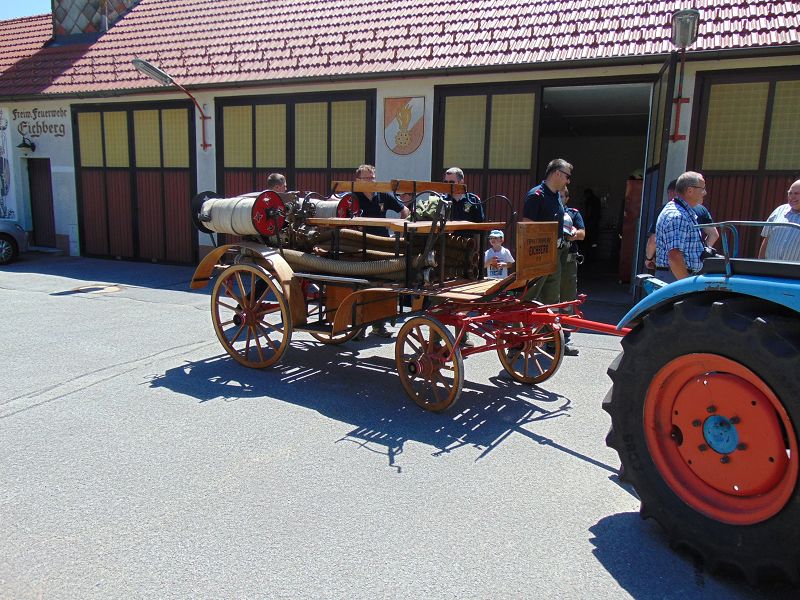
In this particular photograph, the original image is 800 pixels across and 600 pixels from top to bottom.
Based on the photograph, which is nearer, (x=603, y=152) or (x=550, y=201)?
(x=550, y=201)

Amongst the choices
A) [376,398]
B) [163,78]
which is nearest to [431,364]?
[376,398]

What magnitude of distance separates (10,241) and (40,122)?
284 centimetres

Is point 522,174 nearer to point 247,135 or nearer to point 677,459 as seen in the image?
point 247,135

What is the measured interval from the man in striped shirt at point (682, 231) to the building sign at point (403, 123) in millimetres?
5729

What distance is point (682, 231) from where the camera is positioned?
4250 millimetres

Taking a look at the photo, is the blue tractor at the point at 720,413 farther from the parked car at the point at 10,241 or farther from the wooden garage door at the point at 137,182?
the parked car at the point at 10,241

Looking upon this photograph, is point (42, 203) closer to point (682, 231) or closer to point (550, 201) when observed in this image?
point (550, 201)

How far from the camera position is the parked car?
1216 cm

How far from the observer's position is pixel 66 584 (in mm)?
2467

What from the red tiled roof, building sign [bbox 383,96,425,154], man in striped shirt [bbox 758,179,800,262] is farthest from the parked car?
man in striped shirt [bbox 758,179,800,262]

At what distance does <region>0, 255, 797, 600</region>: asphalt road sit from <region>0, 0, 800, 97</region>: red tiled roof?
16.2 ft

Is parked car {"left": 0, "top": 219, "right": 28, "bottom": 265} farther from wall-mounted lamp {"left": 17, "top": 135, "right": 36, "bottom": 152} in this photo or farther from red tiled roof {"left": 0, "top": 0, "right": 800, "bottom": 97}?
red tiled roof {"left": 0, "top": 0, "right": 800, "bottom": 97}

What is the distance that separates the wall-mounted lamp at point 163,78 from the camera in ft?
32.5

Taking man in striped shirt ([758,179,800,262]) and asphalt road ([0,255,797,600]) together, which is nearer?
asphalt road ([0,255,797,600])
